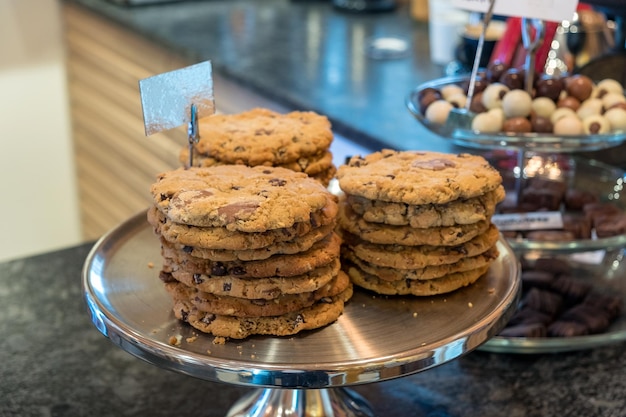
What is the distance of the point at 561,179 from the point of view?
1.22 metres

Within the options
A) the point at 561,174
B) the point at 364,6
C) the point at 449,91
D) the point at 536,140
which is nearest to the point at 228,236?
the point at 536,140

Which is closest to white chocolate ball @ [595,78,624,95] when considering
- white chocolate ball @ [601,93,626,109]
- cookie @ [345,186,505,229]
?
white chocolate ball @ [601,93,626,109]

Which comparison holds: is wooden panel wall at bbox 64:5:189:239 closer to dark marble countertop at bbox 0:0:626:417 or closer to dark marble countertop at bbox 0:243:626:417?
dark marble countertop at bbox 0:0:626:417

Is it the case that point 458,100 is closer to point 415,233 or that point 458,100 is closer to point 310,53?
point 415,233

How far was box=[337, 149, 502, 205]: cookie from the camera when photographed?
78cm

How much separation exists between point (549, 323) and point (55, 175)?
7.42 feet

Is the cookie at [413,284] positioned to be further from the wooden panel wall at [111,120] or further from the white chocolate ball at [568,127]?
the wooden panel wall at [111,120]

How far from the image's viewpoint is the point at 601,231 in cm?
108

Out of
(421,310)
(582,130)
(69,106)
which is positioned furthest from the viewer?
(69,106)

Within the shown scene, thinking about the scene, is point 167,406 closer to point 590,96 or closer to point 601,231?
point 601,231

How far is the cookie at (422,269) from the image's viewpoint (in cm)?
81

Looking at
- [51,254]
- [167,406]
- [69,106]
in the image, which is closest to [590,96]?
[167,406]

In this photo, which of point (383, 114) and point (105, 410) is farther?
point (383, 114)

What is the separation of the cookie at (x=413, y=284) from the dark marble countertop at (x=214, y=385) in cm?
20
